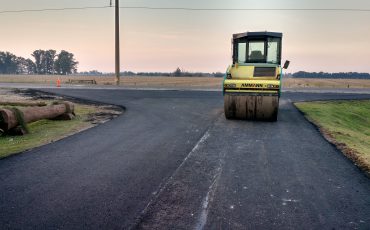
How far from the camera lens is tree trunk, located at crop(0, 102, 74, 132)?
9898 mm

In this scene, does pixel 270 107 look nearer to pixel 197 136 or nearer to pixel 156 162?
pixel 197 136

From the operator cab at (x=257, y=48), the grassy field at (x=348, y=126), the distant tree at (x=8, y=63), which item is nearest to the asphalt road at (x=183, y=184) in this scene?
the grassy field at (x=348, y=126)

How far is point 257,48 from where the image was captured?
14.3 metres

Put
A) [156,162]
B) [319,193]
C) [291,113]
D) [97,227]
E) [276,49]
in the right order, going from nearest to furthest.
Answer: [97,227] < [319,193] < [156,162] < [276,49] < [291,113]

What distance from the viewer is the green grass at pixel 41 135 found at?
27.7 ft

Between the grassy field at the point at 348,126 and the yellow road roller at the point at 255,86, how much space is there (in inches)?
78.4

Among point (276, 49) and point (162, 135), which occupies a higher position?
point (276, 49)

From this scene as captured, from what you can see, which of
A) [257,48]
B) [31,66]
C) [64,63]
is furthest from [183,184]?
[31,66]

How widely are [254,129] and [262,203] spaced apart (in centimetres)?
622

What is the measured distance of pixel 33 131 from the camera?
35.6 feet

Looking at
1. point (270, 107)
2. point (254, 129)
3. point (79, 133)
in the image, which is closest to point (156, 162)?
point (79, 133)

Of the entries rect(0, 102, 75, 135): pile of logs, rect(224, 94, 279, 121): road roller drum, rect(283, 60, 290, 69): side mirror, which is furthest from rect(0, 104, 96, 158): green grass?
rect(283, 60, 290, 69): side mirror

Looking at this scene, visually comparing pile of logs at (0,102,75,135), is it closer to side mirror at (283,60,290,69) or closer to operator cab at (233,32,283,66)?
operator cab at (233,32,283,66)

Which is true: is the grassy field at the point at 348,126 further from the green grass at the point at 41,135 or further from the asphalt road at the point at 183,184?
the green grass at the point at 41,135
